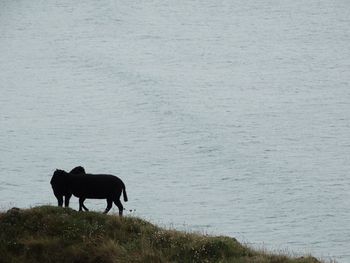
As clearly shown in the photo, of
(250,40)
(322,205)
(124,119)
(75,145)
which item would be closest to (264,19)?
(250,40)

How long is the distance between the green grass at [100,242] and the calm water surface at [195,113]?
17784mm

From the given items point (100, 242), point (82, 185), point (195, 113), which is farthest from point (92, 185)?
point (195, 113)

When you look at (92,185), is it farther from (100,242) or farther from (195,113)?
(195,113)

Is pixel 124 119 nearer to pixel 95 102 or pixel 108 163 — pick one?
pixel 95 102

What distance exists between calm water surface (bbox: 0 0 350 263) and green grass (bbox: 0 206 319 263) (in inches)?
700

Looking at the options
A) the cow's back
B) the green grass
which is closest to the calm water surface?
the cow's back

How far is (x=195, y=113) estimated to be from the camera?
284ft

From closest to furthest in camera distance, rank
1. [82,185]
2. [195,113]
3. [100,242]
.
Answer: [100,242] → [82,185] → [195,113]

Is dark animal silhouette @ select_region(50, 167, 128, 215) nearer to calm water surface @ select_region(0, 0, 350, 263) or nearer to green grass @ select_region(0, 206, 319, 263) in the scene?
green grass @ select_region(0, 206, 319, 263)

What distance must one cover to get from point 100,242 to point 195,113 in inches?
2766

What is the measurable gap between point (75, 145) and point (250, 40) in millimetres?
83386

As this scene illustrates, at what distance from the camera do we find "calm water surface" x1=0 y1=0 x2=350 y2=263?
51719 millimetres

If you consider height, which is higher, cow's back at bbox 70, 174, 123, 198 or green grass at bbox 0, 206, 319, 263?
cow's back at bbox 70, 174, 123, 198

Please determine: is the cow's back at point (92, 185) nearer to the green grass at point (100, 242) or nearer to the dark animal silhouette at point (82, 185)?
the dark animal silhouette at point (82, 185)
